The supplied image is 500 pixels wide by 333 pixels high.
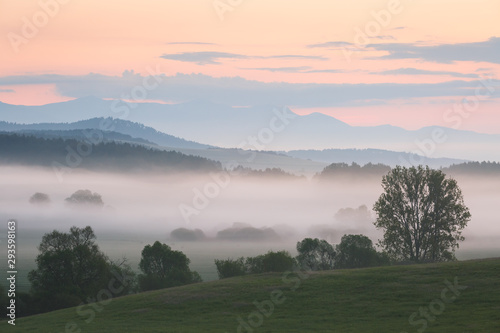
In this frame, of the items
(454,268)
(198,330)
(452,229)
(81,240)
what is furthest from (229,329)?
(452,229)

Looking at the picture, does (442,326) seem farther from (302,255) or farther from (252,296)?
(302,255)

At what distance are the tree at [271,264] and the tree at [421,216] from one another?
44.5ft

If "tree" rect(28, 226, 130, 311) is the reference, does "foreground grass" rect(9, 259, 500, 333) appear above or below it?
below

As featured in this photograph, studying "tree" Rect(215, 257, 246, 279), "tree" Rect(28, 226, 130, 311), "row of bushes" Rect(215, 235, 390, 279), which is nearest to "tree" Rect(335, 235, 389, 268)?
"row of bushes" Rect(215, 235, 390, 279)

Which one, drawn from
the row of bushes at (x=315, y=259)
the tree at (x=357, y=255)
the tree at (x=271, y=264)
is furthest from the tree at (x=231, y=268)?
the tree at (x=357, y=255)

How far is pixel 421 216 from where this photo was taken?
316ft

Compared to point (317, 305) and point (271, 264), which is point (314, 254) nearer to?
point (271, 264)

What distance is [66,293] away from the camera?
82250 millimetres

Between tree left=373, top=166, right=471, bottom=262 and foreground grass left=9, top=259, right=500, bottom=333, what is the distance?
890 inches

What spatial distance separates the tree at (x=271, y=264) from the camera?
96938 millimetres

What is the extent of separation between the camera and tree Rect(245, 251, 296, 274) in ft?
318

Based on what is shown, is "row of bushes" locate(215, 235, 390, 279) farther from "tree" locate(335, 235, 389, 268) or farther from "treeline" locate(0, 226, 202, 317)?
"treeline" locate(0, 226, 202, 317)

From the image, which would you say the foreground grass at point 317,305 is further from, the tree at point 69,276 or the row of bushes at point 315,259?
the row of bushes at point 315,259

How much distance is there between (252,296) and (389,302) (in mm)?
13601
